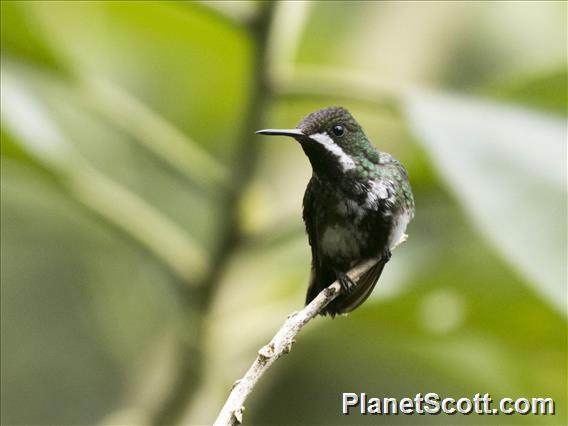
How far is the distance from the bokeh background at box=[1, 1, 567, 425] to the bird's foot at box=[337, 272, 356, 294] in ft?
0.67

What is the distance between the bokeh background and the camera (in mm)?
1058

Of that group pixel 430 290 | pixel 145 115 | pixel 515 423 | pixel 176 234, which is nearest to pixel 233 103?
pixel 145 115

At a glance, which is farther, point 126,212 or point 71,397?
point 71,397

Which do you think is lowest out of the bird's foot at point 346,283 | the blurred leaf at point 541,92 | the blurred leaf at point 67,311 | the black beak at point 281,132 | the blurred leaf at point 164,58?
the bird's foot at point 346,283

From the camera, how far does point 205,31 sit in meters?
1.60

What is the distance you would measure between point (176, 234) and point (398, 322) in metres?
0.36

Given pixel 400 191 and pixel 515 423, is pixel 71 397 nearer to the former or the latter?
pixel 515 423

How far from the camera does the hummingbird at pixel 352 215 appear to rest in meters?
0.63

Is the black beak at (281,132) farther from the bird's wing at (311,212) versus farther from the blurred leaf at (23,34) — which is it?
the blurred leaf at (23,34)

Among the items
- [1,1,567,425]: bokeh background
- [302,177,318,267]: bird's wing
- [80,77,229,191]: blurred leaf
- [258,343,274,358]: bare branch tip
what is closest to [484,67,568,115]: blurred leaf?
[1,1,567,425]: bokeh background

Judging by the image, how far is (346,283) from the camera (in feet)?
2.03

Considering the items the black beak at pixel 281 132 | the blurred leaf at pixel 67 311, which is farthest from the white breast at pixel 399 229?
the blurred leaf at pixel 67 311

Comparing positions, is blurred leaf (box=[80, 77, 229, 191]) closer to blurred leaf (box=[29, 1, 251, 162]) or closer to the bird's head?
blurred leaf (box=[29, 1, 251, 162])

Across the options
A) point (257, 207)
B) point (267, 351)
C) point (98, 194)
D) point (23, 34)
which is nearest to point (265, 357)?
point (267, 351)
